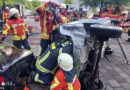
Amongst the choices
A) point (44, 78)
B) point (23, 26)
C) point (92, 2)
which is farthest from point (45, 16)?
point (92, 2)

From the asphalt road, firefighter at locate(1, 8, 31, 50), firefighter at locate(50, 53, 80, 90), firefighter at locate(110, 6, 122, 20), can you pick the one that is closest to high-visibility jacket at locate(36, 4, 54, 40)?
firefighter at locate(1, 8, 31, 50)

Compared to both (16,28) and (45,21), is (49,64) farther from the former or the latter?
(16,28)

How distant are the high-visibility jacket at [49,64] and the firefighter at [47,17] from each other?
5.45ft

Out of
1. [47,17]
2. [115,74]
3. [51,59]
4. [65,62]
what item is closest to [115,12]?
[115,74]

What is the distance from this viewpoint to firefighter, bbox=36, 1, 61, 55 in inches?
134

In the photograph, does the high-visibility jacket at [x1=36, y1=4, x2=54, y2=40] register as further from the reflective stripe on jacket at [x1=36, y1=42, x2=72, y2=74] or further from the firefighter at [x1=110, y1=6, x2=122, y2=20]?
the firefighter at [x1=110, y1=6, x2=122, y2=20]

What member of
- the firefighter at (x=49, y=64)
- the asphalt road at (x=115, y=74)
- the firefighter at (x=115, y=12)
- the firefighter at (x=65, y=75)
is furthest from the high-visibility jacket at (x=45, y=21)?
the firefighter at (x=115, y=12)

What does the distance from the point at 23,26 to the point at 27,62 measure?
2.19 m

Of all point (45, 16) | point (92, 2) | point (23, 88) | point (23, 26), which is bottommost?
point (23, 88)

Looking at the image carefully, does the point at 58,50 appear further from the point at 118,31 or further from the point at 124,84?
the point at 124,84

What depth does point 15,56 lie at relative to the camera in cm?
231

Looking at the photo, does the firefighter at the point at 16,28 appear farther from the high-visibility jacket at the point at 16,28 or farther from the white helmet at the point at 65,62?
the white helmet at the point at 65,62

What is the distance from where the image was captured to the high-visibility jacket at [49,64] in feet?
6.65

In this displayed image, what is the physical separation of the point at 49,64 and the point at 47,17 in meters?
2.01
